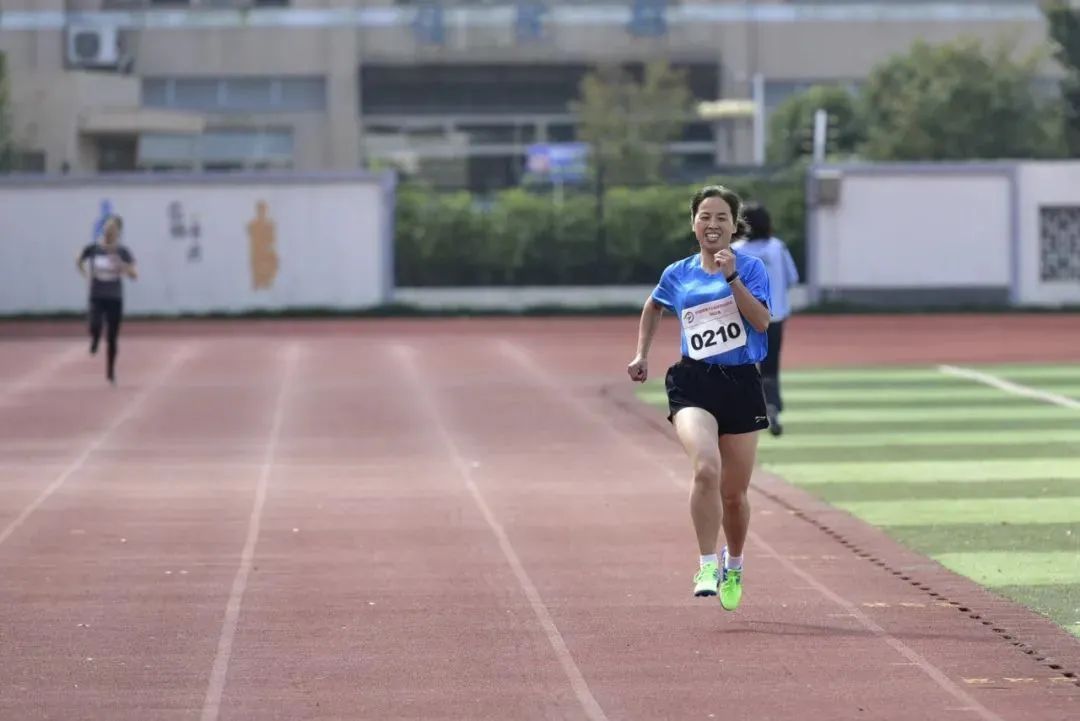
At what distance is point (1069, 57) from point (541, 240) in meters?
21.5

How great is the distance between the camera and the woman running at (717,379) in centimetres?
932

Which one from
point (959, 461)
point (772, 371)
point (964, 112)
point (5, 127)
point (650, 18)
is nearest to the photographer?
point (959, 461)

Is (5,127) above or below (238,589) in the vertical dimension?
above

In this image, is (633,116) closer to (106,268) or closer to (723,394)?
(106,268)

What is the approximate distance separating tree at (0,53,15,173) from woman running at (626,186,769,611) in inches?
1842

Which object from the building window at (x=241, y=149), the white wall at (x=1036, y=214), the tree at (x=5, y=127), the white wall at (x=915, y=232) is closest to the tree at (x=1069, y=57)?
the white wall at (x=1036, y=214)

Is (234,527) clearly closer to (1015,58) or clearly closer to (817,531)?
(817,531)

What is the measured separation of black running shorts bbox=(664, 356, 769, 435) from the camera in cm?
948

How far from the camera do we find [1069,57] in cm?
5588

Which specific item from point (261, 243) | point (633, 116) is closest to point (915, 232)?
point (261, 243)

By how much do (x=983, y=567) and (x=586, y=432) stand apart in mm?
7985

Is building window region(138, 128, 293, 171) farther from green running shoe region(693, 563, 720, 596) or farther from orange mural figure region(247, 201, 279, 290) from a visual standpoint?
green running shoe region(693, 563, 720, 596)

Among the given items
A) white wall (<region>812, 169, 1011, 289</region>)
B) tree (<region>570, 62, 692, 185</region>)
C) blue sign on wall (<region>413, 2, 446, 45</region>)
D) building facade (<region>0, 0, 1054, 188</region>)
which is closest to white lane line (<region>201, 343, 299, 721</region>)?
white wall (<region>812, 169, 1011, 289</region>)

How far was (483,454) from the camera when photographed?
17.0 meters
